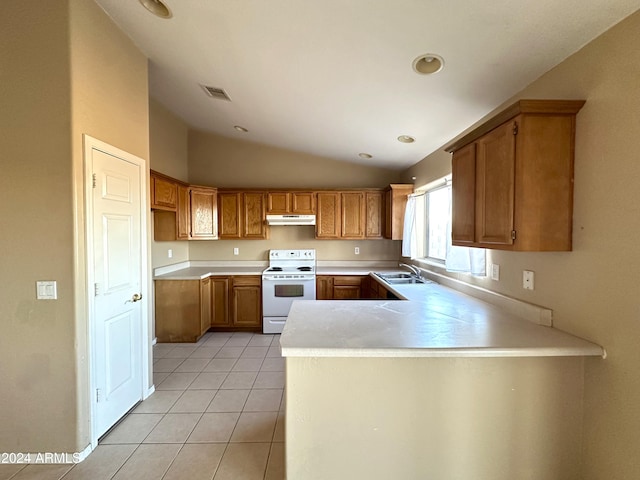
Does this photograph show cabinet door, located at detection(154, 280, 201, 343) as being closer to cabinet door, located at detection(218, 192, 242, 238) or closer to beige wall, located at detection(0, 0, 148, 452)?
cabinet door, located at detection(218, 192, 242, 238)

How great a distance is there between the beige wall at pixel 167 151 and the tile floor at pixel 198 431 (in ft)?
4.63

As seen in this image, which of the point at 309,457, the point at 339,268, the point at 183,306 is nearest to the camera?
the point at 309,457

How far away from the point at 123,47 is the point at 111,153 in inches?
34.9

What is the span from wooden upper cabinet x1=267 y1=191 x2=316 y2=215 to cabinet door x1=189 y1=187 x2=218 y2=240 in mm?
828

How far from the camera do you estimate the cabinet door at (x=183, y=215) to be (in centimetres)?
384

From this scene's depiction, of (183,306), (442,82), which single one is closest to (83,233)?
(183,306)

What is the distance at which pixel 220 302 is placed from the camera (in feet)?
13.7

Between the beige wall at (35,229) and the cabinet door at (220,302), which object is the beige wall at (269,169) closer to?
the cabinet door at (220,302)

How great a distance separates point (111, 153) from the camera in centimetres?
207

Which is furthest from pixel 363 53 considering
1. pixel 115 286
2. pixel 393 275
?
pixel 393 275

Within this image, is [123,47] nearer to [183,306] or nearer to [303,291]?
[183,306]

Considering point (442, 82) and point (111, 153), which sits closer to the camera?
point (442, 82)

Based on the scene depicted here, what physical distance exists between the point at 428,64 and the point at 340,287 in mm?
3001

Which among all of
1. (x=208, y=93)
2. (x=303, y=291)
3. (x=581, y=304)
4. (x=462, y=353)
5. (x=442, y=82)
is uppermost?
(x=208, y=93)
